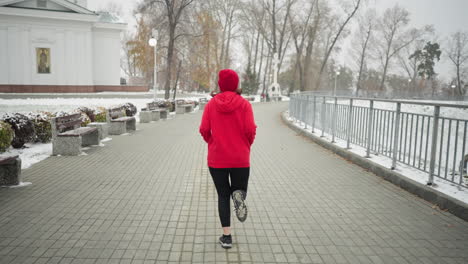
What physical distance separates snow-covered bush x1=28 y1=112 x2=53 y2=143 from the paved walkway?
9.30ft

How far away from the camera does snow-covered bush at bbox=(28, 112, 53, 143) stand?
1021cm

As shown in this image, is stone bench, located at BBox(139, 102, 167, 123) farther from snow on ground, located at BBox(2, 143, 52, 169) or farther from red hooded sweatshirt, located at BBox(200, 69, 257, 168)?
red hooded sweatshirt, located at BBox(200, 69, 257, 168)

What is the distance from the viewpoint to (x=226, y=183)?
3.85 meters

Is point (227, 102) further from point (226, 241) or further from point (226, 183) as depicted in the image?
point (226, 241)

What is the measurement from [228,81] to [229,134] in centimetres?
53

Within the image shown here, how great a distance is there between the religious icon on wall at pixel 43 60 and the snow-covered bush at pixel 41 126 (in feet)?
98.1

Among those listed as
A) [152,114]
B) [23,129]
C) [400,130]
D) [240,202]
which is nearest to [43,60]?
[152,114]

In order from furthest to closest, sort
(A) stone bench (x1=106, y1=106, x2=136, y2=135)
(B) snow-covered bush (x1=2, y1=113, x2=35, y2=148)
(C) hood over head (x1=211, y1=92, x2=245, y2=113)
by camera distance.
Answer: (A) stone bench (x1=106, y1=106, x2=136, y2=135)
(B) snow-covered bush (x1=2, y1=113, x2=35, y2=148)
(C) hood over head (x1=211, y1=92, x2=245, y2=113)

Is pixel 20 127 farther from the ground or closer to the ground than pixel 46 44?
closer to the ground

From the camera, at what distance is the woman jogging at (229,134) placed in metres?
3.71

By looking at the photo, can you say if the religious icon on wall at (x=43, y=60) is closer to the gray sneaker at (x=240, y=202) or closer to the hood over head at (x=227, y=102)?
the hood over head at (x=227, y=102)

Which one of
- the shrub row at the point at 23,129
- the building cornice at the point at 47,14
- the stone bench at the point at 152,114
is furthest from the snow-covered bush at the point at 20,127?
the building cornice at the point at 47,14

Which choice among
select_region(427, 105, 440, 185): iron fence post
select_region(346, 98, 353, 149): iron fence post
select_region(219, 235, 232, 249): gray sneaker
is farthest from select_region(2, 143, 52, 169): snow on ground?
select_region(427, 105, 440, 185): iron fence post

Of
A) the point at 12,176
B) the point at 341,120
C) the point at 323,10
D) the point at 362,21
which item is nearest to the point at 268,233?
the point at 12,176
